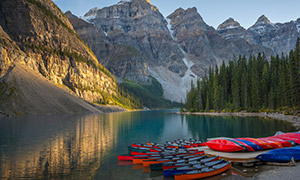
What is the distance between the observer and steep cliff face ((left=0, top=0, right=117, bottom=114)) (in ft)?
470

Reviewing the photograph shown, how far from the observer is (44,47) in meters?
164

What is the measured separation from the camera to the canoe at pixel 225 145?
72.6 ft

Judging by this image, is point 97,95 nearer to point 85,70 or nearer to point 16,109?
point 85,70

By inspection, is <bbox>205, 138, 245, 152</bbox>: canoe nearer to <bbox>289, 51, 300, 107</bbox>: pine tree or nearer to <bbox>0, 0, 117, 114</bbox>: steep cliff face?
<bbox>289, 51, 300, 107</bbox>: pine tree

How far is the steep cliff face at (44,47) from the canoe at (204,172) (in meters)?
138

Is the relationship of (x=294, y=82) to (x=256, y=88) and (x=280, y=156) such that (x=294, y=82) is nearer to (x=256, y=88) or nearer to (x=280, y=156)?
(x=256, y=88)

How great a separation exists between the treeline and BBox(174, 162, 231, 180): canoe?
54.2 metres

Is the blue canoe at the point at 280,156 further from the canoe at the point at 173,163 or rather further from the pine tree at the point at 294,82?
A: the pine tree at the point at 294,82

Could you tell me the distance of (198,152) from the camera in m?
23.5

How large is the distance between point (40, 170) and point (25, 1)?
629 ft

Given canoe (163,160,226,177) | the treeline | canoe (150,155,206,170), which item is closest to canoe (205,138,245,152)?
canoe (150,155,206,170)

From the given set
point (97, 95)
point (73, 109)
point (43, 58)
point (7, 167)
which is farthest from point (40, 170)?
point (97, 95)

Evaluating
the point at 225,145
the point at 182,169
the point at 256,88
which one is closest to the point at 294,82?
the point at 256,88

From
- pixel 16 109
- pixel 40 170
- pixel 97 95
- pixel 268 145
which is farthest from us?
pixel 97 95
